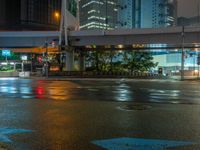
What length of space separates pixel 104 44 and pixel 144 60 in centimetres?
2508

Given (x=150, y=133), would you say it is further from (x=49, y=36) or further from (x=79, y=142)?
(x=49, y=36)

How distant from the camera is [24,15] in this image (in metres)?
120

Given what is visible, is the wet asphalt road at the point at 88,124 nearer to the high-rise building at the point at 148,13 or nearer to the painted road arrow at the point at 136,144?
the painted road arrow at the point at 136,144

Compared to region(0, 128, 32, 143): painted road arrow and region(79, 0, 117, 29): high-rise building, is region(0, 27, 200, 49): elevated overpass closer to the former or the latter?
region(0, 128, 32, 143): painted road arrow

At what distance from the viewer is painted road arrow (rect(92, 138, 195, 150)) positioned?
7422mm

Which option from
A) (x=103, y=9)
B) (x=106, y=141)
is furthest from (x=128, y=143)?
(x=103, y=9)

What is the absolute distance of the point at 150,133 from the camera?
8.92m

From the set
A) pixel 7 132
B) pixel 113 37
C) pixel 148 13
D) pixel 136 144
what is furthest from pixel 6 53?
pixel 148 13

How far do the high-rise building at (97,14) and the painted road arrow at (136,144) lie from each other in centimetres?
10271

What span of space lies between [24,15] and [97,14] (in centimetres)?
2594

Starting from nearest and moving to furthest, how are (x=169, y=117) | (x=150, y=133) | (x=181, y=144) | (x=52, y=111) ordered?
(x=181, y=144) → (x=150, y=133) → (x=169, y=117) → (x=52, y=111)

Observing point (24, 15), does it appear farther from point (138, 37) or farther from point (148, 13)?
point (138, 37)

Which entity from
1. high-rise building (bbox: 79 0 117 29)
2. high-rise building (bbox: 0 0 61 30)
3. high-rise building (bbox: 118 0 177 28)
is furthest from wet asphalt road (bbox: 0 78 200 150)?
high-rise building (bbox: 118 0 177 28)

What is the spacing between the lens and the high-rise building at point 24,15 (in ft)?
389
